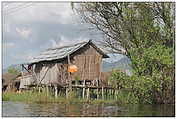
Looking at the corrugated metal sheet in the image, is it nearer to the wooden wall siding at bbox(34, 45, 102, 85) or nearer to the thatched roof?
the thatched roof

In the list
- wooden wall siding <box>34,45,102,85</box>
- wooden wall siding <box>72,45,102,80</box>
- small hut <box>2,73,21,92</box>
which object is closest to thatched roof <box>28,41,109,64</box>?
wooden wall siding <box>34,45,102,85</box>

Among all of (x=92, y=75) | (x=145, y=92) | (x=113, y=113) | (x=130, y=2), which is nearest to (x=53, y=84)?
(x=92, y=75)

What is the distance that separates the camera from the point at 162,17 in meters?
21.9

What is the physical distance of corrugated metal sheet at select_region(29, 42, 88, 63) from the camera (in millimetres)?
29203

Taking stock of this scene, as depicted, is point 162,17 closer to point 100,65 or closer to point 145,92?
point 145,92

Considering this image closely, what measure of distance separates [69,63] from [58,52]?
2.07m

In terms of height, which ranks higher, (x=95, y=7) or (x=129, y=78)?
(x=95, y=7)

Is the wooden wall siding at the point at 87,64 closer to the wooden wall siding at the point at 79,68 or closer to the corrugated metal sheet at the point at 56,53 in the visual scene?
the wooden wall siding at the point at 79,68

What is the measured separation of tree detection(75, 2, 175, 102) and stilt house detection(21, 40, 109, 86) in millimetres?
5177

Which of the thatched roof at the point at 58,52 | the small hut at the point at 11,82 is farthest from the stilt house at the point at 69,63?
the small hut at the point at 11,82

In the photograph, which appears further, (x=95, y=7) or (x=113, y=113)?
(x=95, y=7)

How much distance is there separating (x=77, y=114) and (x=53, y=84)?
14.1m

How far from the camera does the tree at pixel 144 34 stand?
18.2 m

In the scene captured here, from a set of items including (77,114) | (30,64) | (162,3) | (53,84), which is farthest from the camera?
(30,64)
